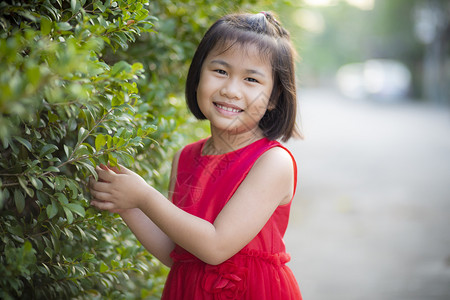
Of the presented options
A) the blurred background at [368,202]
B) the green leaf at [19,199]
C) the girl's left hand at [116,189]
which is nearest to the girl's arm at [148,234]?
the girl's left hand at [116,189]

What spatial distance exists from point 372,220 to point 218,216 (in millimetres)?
5020

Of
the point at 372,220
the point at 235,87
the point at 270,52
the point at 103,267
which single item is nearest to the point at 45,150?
the point at 103,267

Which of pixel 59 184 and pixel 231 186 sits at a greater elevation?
pixel 231 186

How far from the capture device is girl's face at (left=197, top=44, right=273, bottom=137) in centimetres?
186

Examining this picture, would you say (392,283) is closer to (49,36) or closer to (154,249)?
(154,249)

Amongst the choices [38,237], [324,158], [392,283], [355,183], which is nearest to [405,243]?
[392,283]

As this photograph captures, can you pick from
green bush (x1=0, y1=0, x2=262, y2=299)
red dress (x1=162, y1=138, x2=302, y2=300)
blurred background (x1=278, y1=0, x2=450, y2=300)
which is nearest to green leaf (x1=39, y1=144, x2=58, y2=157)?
green bush (x1=0, y1=0, x2=262, y2=299)

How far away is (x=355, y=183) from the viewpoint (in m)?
8.24

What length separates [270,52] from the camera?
6.26 ft

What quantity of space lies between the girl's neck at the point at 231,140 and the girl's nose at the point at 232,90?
6.8 inches

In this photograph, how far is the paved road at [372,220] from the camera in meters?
4.35

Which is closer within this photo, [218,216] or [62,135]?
[62,135]

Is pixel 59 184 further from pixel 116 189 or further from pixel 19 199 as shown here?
pixel 116 189

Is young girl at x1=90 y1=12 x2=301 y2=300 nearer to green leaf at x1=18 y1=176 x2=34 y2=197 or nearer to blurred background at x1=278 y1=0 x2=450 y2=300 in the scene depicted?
green leaf at x1=18 y1=176 x2=34 y2=197
